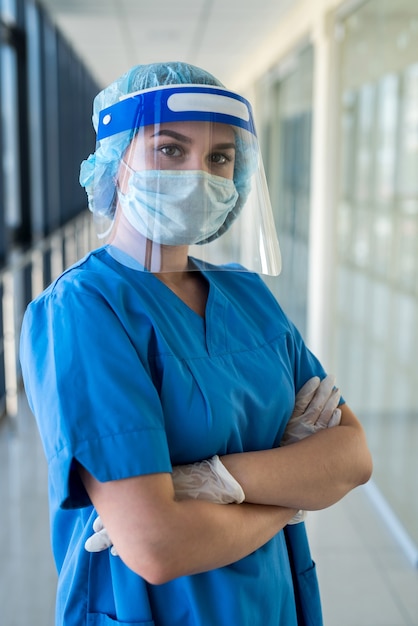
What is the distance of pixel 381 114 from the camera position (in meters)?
2.58

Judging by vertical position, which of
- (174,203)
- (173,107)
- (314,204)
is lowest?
(174,203)

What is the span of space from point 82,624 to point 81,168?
1.99ft

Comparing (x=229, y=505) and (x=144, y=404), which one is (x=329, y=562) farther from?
(x=144, y=404)

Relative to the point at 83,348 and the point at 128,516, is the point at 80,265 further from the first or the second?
the point at 128,516

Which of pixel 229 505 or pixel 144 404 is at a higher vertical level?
pixel 144 404

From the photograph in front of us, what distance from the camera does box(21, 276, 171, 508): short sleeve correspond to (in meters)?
0.69

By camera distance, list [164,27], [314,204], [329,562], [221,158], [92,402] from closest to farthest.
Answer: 1. [92,402]
2. [221,158]
3. [329,562]
4. [314,204]
5. [164,27]

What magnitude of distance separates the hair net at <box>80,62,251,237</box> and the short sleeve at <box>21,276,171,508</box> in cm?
18

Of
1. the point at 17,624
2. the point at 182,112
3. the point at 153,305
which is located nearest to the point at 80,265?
the point at 153,305

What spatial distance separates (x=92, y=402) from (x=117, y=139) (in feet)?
1.05

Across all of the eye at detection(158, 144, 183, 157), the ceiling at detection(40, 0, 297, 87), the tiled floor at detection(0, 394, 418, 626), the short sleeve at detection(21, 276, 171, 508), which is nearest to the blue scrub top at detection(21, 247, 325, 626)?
the short sleeve at detection(21, 276, 171, 508)

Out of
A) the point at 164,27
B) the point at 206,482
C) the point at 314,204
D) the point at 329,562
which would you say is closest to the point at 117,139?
the point at 206,482

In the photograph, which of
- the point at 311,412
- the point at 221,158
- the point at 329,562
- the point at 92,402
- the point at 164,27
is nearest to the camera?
the point at 92,402

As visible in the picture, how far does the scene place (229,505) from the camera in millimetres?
765
